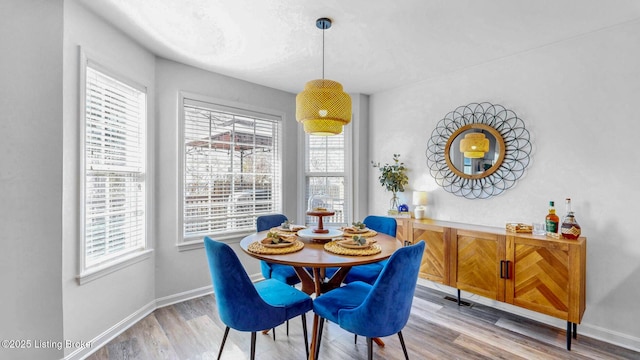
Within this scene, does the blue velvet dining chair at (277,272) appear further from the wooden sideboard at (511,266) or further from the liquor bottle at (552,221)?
the liquor bottle at (552,221)

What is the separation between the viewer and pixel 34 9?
1829 mm

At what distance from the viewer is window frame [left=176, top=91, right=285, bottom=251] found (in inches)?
123

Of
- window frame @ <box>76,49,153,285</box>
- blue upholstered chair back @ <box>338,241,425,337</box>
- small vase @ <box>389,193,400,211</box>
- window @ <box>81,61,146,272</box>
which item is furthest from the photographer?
small vase @ <box>389,193,400,211</box>

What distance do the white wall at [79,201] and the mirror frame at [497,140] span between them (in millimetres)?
3307

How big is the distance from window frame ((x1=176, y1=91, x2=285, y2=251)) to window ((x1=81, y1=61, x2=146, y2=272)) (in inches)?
14.4

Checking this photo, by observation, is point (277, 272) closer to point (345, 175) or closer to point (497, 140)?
point (345, 175)

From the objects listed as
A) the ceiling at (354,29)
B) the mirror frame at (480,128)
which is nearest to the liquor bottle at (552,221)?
the mirror frame at (480,128)

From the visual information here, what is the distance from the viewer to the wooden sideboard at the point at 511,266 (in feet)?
7.44

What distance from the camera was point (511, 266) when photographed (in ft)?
8.39

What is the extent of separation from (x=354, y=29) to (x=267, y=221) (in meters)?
2.02

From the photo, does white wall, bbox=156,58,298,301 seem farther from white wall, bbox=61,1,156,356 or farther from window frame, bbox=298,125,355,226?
window frame, bbox=298,125,355,226

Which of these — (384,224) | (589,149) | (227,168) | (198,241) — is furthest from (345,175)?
(589,149)

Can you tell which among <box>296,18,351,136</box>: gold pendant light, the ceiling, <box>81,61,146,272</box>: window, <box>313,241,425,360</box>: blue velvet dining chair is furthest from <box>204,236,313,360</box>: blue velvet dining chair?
the ceiling

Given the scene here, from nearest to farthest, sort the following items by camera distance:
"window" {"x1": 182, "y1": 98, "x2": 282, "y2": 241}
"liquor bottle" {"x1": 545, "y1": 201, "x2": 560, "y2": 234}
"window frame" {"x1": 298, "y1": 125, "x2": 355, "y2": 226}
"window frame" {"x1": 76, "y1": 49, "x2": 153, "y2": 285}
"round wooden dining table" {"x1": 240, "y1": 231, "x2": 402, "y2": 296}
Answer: "round wooden dining table" {"x1": 240, "y1": 231, "x2": 402, "y2": 296}
"window frame" {"x1": 76, "y1": 49, "x2": 153, "y2": 285}
"liquor bottle" {"x1": 545, "y1": 201, "x2": 560, "y2": 234}
"window" {"x1": 182, "y1": 98, "x2": 282, "y2": 241}
"window frame" {"x1": 298, "y1": 125, "x2": 355, "y2": 226}
